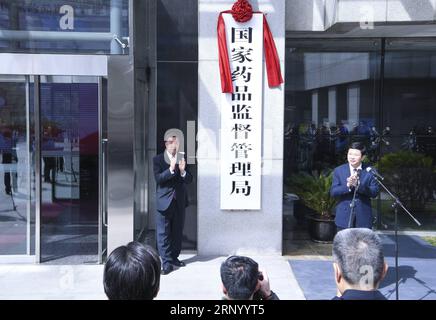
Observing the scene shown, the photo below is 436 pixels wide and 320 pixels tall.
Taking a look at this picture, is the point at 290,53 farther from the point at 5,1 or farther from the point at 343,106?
the point at 5,1

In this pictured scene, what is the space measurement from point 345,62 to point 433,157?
2413 millimetres

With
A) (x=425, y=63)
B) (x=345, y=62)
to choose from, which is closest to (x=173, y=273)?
(x=345, y=62)

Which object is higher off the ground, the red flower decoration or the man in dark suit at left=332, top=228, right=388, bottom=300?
the red flower decoration

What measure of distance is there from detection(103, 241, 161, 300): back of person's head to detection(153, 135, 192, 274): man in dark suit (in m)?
4.27

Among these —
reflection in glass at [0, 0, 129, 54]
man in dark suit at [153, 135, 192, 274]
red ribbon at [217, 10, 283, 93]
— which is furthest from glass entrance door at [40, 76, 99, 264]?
red ribbon at [217, 10, 283, 93]

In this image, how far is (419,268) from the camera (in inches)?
287

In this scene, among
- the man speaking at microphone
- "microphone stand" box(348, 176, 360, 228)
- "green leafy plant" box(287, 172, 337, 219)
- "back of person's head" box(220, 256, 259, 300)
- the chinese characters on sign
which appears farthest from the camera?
"green leafy plant" box(287, 172, 337, 219)

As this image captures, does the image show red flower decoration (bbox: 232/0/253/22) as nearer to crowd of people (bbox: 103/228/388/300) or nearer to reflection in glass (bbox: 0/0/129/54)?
reflection in glass (bbox: 0/0/129/54)

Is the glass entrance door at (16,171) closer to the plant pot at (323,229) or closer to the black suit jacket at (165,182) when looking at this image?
the black suit jacket at (165,182)

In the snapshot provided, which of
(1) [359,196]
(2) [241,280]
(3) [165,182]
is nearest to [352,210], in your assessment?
(1) [359,196]

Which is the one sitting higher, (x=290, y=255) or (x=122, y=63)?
(x=122, y=63)

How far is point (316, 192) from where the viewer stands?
8859 mm

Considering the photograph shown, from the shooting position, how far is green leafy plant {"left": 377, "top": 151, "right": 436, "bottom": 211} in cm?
980

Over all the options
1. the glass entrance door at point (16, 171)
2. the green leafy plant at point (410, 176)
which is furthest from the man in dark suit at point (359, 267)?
the green leafy plant at point (410, 176)
